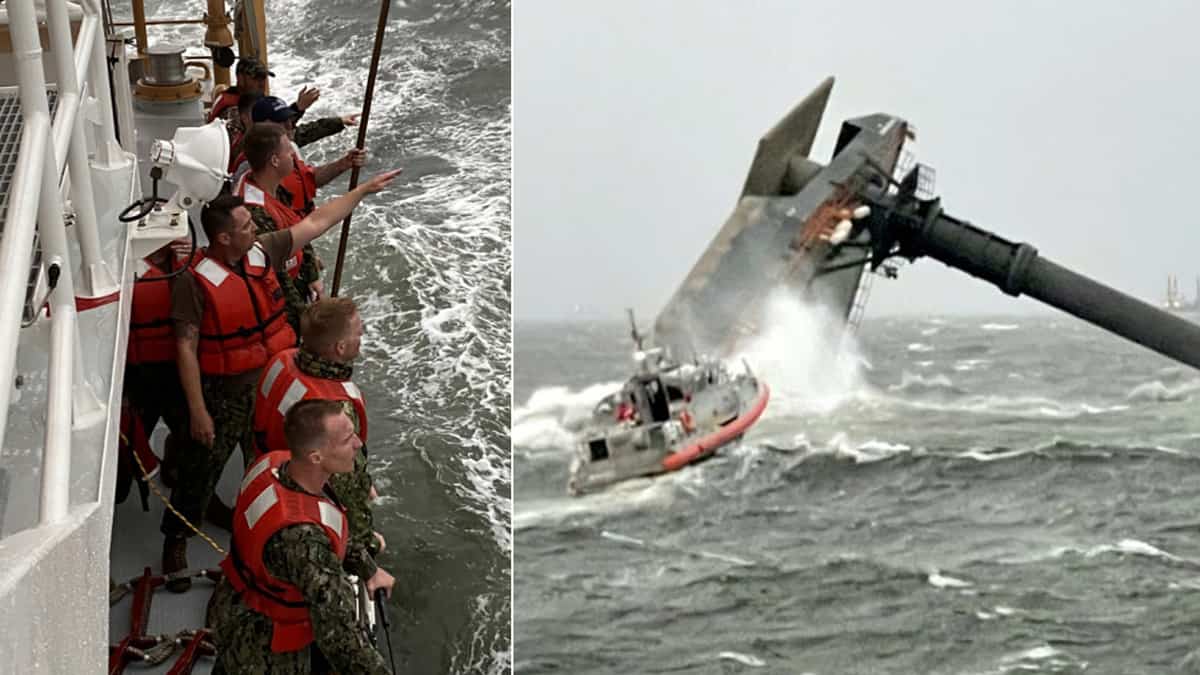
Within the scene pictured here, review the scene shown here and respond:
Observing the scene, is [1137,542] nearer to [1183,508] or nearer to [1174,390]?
[1183,508]

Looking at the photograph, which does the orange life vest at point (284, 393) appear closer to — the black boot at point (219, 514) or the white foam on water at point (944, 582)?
the black boot at point (219, 514)

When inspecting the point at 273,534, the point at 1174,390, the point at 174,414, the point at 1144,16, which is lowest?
the point at 1174,390

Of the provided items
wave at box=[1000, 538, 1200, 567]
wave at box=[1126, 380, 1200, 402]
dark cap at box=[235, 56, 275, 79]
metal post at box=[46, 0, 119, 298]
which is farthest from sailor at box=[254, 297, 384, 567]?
wave at box=[1126, 380, 1200, 402]

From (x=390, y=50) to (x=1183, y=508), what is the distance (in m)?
5.14

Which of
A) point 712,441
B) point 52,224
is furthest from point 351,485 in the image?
point 712,441

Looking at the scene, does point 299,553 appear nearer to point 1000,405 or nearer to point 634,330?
point 634,330

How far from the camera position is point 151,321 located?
2.66 m

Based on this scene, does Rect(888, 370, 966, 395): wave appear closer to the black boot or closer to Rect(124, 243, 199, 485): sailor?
the black boot

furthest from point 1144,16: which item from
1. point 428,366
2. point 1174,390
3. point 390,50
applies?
point 390,50

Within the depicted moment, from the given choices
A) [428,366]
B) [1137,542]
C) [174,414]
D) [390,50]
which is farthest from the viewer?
[390,50]

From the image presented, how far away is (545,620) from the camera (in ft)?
15.0

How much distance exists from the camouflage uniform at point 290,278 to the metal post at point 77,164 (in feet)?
2.75

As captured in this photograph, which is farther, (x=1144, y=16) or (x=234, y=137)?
(x=1144, y=16)

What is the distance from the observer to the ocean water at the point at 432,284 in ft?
13.2
